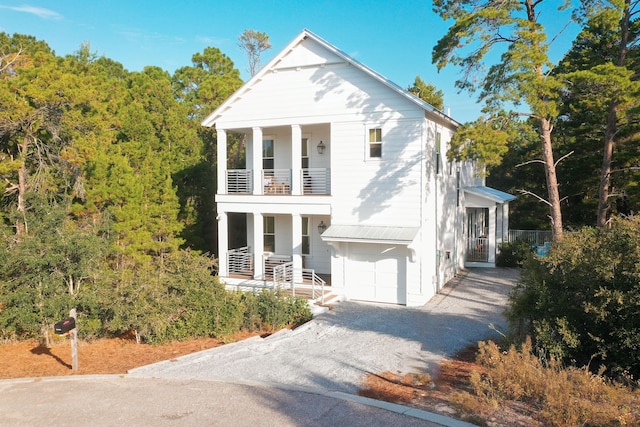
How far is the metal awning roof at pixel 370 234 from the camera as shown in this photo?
16.8 meters

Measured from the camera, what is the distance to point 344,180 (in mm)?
18406

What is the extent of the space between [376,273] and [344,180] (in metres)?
3.63

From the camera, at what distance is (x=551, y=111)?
14578mm

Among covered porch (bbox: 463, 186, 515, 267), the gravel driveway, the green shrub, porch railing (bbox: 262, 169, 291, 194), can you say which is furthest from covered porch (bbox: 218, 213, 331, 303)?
the green shrub

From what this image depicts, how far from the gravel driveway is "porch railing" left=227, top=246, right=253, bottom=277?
552cm

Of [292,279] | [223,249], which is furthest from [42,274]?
[292,279]

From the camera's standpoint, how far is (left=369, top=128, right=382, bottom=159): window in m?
17.9

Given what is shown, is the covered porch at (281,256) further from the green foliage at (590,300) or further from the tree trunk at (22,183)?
the green foliage at (590,300)

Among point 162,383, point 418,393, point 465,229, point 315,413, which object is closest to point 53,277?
point 162,383

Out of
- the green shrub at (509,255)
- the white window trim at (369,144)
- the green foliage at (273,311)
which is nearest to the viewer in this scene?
the green foliage at (273,311)

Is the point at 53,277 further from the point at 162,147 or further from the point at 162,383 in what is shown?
the point at 162,147

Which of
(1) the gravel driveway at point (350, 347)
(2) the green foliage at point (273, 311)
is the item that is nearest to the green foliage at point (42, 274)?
(2) the green foliage at point (273, 311)

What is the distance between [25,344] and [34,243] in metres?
2.98

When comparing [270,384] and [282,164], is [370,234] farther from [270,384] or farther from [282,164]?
[270,384]
